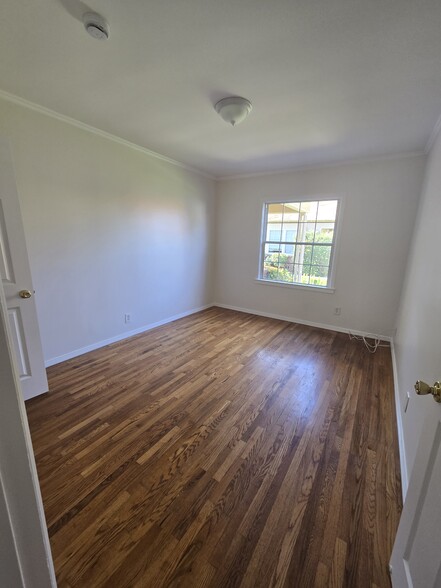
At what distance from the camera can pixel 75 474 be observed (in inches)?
59.0

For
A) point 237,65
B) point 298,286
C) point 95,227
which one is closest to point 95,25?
point 237,65

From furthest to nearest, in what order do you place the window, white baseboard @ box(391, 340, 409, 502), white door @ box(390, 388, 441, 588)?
the window < white baseboard @ box(391, 340, 409, 502) < white door @ box(390, 388, 441, 588)

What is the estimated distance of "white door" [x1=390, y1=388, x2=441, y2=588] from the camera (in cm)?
72

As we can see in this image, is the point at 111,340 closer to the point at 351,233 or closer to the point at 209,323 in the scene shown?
the point at 209,323

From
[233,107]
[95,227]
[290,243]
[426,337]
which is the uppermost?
[233,107]

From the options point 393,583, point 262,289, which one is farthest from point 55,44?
point 262,289

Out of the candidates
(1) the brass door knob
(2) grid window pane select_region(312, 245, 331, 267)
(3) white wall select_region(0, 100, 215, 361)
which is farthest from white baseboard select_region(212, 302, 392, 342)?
(1) the brass door knob

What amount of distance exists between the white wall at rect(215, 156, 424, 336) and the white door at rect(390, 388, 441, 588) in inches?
122

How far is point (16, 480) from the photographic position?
0.55 metres

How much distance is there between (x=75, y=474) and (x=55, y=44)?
2618 millimetres

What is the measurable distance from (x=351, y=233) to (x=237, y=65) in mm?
2760

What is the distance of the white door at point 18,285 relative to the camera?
1858mm

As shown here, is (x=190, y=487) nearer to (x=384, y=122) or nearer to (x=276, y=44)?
(x=276, y=44)

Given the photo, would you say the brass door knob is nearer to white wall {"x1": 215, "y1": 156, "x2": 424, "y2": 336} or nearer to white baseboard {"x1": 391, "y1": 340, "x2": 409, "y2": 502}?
white baseboard {"x1": 391, "y1": 340, "x2": 409, "y2": 502}
